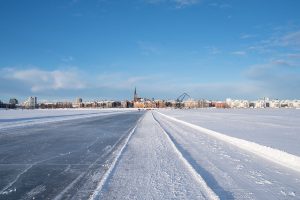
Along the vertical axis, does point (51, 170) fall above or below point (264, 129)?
below

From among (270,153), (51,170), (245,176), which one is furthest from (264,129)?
(51,170)

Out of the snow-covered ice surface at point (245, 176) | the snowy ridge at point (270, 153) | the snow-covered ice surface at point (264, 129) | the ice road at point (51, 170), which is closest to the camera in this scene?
the snow-covered ice surface at point (245, 176)

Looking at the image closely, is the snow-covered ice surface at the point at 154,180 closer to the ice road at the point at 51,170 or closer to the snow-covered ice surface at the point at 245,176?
the snow-covered ice surface at the point at 245,176

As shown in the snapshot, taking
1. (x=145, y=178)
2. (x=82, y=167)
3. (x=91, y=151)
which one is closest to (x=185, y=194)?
(x=145, y=178)

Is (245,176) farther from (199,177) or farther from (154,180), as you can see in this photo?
(154,180)

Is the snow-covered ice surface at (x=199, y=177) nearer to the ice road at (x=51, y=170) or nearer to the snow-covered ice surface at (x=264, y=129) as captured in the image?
the ice road at (x=51, y=170)

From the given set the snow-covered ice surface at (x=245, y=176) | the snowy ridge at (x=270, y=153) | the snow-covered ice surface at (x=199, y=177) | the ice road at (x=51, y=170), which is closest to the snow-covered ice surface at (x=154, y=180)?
the snow-covered ice surface at (x=199, y=177)

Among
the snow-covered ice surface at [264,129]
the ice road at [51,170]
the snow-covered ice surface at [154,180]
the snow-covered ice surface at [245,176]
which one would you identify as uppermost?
the snow-covered ice surface at [264,129]

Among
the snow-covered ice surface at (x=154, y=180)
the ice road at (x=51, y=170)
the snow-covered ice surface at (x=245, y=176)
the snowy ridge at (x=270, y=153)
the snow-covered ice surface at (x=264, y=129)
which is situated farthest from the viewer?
the snow-covered ice surface at (x=264, y=129)

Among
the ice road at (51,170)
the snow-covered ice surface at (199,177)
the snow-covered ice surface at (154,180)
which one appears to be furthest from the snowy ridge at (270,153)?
the ice road at (51,170)

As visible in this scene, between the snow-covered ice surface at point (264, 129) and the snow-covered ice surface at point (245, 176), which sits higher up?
the snow-covered ice surface at point (264, 129)

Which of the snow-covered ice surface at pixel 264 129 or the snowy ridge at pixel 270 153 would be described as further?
the snow-covered ice surface at pixel 264 129

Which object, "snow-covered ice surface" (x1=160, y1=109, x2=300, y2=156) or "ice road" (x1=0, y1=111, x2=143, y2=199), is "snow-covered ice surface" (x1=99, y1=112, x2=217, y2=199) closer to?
"ice road" (x1=0, y1=111, x2=143, y2=199)

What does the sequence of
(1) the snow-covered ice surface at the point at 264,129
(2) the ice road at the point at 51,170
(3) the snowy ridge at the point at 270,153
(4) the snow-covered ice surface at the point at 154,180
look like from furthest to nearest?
(1) the snow-covered ice surface at the point at 264,129 < (3) the snowy ridge at the point at 270,153 < (2) the ice road at the point at 51,170 < (4) the snow-covered ice surface at the point at 154,180
